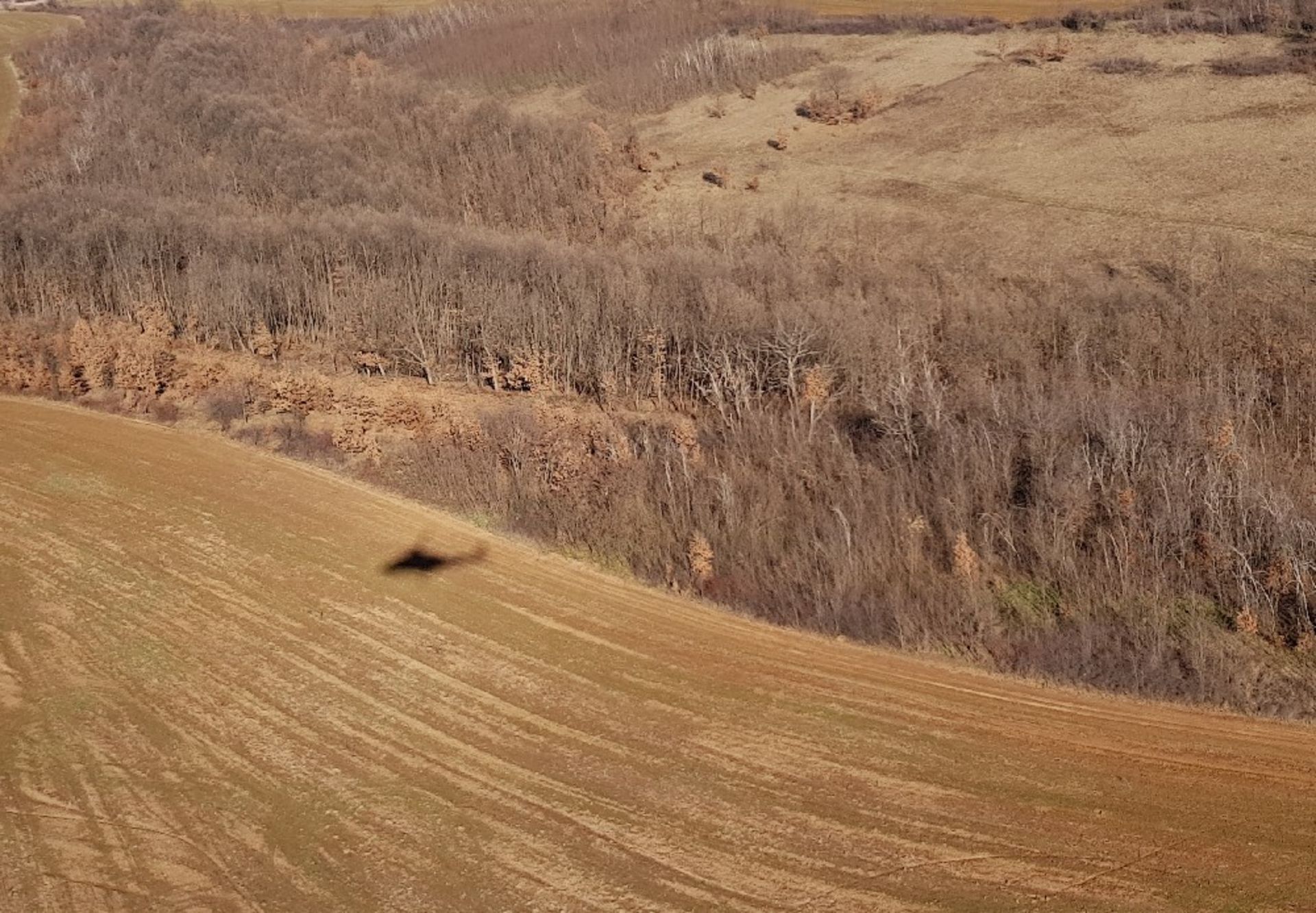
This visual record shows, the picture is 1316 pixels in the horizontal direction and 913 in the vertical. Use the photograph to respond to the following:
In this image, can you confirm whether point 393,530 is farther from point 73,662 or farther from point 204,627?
point 73,662

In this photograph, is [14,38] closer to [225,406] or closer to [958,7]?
[958,7]

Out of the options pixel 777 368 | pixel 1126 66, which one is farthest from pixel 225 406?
pixel 1126 66

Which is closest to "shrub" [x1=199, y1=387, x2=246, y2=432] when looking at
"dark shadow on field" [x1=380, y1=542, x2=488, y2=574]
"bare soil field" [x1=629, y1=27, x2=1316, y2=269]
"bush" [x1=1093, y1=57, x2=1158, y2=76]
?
"dark shadow on field" [x1=380, y1=542, x2=488, y2=574]

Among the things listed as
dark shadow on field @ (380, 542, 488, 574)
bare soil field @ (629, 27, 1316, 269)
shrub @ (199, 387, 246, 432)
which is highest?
bare soil field @ (629, 27, 1316, 269)

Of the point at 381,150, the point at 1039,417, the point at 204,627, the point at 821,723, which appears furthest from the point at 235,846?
the point at 381,150

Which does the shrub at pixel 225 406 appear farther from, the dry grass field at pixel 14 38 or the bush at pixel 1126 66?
the bush at pixel 1126 66

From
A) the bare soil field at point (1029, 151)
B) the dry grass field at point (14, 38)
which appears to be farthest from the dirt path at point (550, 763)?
the dry grass field at point (14, 38)

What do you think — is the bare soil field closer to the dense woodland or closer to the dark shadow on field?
the dense woodland
